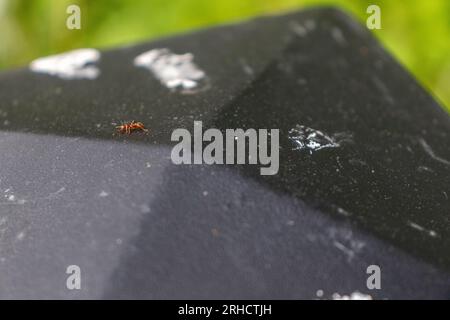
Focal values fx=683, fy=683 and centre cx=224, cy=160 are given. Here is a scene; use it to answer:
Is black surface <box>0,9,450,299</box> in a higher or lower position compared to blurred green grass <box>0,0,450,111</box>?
lower

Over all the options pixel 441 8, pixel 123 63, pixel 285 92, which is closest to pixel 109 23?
pixel 441 8

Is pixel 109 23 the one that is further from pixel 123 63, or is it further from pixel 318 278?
pixel 318 278

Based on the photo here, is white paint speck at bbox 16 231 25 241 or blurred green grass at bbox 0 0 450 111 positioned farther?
blurred green grass at bbox 0 0 450 111

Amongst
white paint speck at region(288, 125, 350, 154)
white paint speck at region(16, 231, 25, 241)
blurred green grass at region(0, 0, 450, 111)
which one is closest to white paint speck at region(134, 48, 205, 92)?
white paint speck at region(288, 125, 350, 154)

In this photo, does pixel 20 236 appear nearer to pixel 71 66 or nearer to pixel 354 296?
pixel 354 296

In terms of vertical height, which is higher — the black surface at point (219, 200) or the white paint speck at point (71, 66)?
the white paint speck at point (71, 66)

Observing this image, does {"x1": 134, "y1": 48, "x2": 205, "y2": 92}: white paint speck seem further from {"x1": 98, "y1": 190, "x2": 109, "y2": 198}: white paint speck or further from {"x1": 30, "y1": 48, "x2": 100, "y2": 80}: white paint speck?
{"x1": 98, "y1": 190, "x2": 109, "y2": 198}: white paint speck

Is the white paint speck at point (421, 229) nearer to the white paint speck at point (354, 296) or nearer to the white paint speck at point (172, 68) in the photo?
the white paint speck at point (354, 296)

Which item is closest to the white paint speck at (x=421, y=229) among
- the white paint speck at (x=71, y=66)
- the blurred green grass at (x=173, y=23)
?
the white paint speck at (x=71, y=66)
